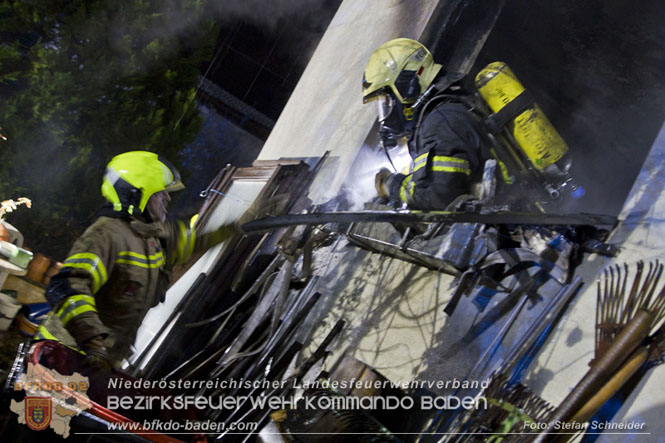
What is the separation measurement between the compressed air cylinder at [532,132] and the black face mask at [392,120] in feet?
3.19

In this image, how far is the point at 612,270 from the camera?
357 cm

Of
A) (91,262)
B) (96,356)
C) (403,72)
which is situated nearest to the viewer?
(96,356)

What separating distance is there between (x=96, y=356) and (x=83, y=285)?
1.84ft

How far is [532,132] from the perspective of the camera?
4.68 metres

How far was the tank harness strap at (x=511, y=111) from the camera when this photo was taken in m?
4.69

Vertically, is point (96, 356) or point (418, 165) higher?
point (418, 165)

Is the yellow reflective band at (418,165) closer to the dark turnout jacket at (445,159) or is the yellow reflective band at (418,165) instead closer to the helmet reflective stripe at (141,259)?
the dark turnout jacket at (445,159)

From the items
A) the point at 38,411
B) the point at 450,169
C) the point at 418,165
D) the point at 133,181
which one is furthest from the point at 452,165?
the point at 38,411

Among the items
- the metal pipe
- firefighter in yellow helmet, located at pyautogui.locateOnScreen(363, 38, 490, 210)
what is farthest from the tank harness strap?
the metal pipe

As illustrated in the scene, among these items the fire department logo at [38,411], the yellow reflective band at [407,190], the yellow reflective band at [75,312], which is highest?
the yellow reflective band at [407,190]

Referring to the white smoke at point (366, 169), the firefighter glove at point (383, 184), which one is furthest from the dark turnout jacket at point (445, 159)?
the white smoke at point (366, 169)

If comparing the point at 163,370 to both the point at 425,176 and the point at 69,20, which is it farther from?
the point at 69,20

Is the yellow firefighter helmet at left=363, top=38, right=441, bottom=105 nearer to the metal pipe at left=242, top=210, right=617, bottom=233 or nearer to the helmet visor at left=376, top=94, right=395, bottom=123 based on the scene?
the helmet visor at left=376, top=94, right=395, bottom=123

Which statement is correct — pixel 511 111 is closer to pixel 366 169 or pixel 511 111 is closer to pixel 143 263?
pixel 366 169
